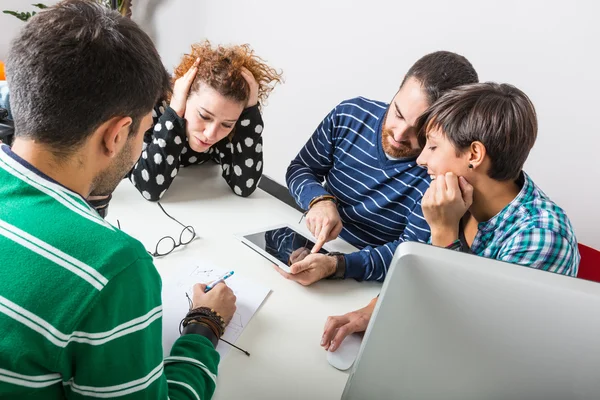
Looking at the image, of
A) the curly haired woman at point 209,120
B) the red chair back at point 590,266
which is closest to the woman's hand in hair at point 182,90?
the curly haired woman at point 209,120

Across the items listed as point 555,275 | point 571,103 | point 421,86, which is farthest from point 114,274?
point 571,103

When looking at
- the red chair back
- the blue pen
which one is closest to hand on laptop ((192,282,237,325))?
the blue pen

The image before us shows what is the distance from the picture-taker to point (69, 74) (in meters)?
0.57

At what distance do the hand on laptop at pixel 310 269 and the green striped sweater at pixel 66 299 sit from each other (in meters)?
0.51

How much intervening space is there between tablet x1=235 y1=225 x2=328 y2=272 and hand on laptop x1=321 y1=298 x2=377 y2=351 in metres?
0.21

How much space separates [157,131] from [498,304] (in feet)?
3.96

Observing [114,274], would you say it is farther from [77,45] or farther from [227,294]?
[227,294]

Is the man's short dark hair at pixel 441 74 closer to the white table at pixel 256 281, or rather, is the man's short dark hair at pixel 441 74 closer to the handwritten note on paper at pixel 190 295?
the white table at pixel 256 281

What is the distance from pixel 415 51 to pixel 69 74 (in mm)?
1849

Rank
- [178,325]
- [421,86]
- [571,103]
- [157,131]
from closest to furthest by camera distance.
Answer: [178,325] → [421,86] → [157,131] → [571,103]

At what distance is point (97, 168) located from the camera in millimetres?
652

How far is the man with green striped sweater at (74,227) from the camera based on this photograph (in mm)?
508

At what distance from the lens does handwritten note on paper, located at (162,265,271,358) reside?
86 centimetres

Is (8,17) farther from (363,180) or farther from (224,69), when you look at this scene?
(363,180)
